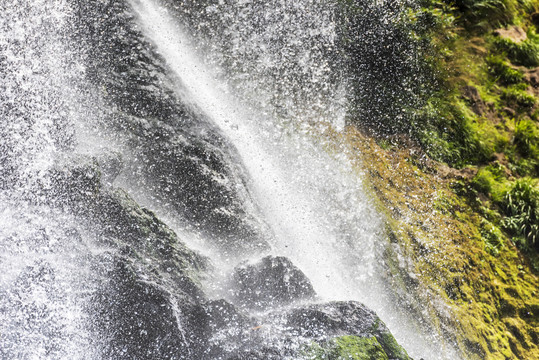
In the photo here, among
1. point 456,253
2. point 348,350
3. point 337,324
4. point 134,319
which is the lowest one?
point 348,350

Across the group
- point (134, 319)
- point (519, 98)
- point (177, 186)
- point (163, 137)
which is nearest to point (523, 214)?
point (519, 98)

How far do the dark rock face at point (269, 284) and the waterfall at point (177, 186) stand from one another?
3 cm

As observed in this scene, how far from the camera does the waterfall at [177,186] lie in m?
3.94

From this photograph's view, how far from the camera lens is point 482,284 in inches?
245

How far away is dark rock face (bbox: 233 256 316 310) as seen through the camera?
4.68m

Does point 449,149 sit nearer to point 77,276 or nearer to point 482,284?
point 482,284

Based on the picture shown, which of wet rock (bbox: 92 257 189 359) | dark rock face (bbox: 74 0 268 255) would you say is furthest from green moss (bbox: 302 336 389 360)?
dark rock face (bbox: 74 0 268 255)

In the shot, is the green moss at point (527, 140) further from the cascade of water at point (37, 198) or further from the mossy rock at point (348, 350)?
the cascade of water at point (37, 198)

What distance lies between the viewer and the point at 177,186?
17.3 feet

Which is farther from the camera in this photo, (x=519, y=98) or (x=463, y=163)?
(x=519, y=98)

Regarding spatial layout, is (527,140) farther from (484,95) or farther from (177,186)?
(177,186)

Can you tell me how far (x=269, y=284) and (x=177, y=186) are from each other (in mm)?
1933

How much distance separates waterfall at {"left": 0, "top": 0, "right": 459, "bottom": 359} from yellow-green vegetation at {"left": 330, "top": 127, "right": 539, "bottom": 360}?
36cm

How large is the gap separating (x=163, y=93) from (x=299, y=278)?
11.5ft
